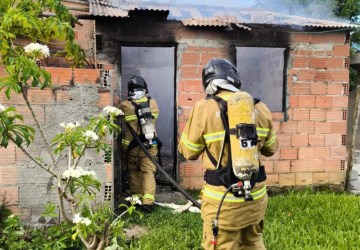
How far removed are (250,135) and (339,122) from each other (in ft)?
→ 14.5

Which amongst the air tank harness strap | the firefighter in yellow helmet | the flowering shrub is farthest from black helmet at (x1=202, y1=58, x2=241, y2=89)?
the flowering shrub

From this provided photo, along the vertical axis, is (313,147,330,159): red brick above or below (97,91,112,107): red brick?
below

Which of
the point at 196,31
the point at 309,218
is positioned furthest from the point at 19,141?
the point at 196,31

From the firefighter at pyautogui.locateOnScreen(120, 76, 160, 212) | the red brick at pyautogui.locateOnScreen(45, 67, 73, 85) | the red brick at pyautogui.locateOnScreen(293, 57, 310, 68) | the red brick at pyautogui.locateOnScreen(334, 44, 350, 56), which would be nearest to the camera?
the red brick at pyautogui.locateOnScreen(45, 67, 73, 85)

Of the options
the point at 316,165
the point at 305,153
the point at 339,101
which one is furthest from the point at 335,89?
the point at 316,165

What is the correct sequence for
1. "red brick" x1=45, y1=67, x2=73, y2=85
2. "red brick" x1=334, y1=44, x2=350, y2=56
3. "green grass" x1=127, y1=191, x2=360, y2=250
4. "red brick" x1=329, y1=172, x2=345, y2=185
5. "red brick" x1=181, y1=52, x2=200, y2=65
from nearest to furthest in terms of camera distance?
"green grass" x1=127, y1=191, x2=360, y2=250 → "red brick" x1=45, y1=67, x2=73, y2=85 → "red brick" x1=181, y1=52, x2=200, y2=65 → "red brick" x1=334, y1=44, x2=350, y2=56 → "red brick" x1=329, y1=172, x2=345, y2=185

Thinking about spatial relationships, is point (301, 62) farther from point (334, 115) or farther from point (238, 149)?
point (238, 149)

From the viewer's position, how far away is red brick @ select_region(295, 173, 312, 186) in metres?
6.63

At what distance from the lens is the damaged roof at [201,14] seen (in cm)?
586

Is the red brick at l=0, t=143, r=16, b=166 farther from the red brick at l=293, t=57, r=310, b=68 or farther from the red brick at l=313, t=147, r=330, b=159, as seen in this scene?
the red brick at l=313, t=147, r=330, b=159

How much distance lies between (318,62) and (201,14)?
6.88 feet

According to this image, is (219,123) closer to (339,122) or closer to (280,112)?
(280,112)

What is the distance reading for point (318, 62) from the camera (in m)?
6.57

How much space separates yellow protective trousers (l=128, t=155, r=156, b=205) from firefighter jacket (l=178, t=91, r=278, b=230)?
8.15 ft
